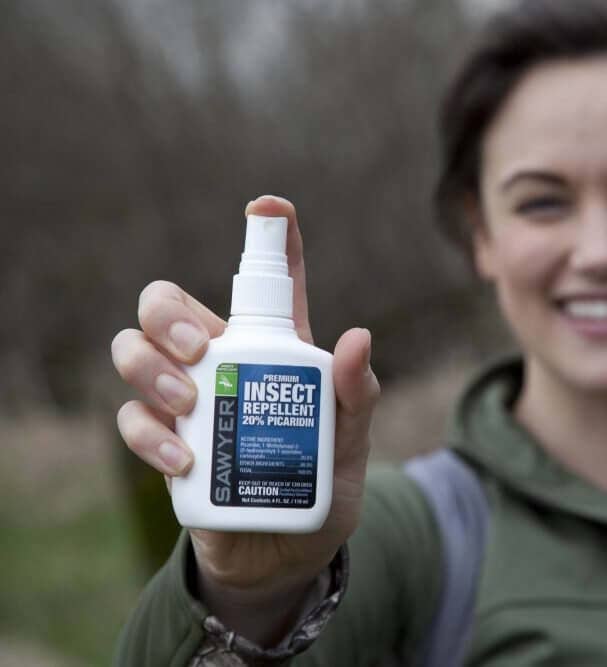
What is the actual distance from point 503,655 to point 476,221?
0.89 metres

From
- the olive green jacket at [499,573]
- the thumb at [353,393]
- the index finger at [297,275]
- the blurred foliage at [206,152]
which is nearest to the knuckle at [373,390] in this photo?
the thumb at [353,393]

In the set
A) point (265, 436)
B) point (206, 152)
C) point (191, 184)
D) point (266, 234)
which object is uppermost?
point (206, 152)

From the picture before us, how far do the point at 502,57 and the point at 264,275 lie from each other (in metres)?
0.95

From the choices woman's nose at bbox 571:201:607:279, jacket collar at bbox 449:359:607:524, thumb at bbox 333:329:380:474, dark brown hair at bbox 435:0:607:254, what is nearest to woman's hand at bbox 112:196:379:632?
thumb at bbox 333:329:380:474

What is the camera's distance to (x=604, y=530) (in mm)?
1575

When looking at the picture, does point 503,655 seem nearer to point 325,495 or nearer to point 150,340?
point 325,495

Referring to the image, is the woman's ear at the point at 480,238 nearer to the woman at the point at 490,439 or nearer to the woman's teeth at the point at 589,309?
the woman at the point at 490,439

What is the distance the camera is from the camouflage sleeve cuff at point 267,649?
3.59 ft

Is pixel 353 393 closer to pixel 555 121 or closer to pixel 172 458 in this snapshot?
pixel 172 458

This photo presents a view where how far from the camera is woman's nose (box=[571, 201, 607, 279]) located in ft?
5.36

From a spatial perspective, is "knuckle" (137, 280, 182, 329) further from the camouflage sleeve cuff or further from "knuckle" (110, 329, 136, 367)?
the camouflage sleeve cuff

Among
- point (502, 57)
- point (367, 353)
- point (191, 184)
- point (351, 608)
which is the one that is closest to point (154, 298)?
point (367, 353)

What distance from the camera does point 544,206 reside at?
171cm

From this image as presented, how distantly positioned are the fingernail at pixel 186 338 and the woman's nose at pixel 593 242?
0.85m
